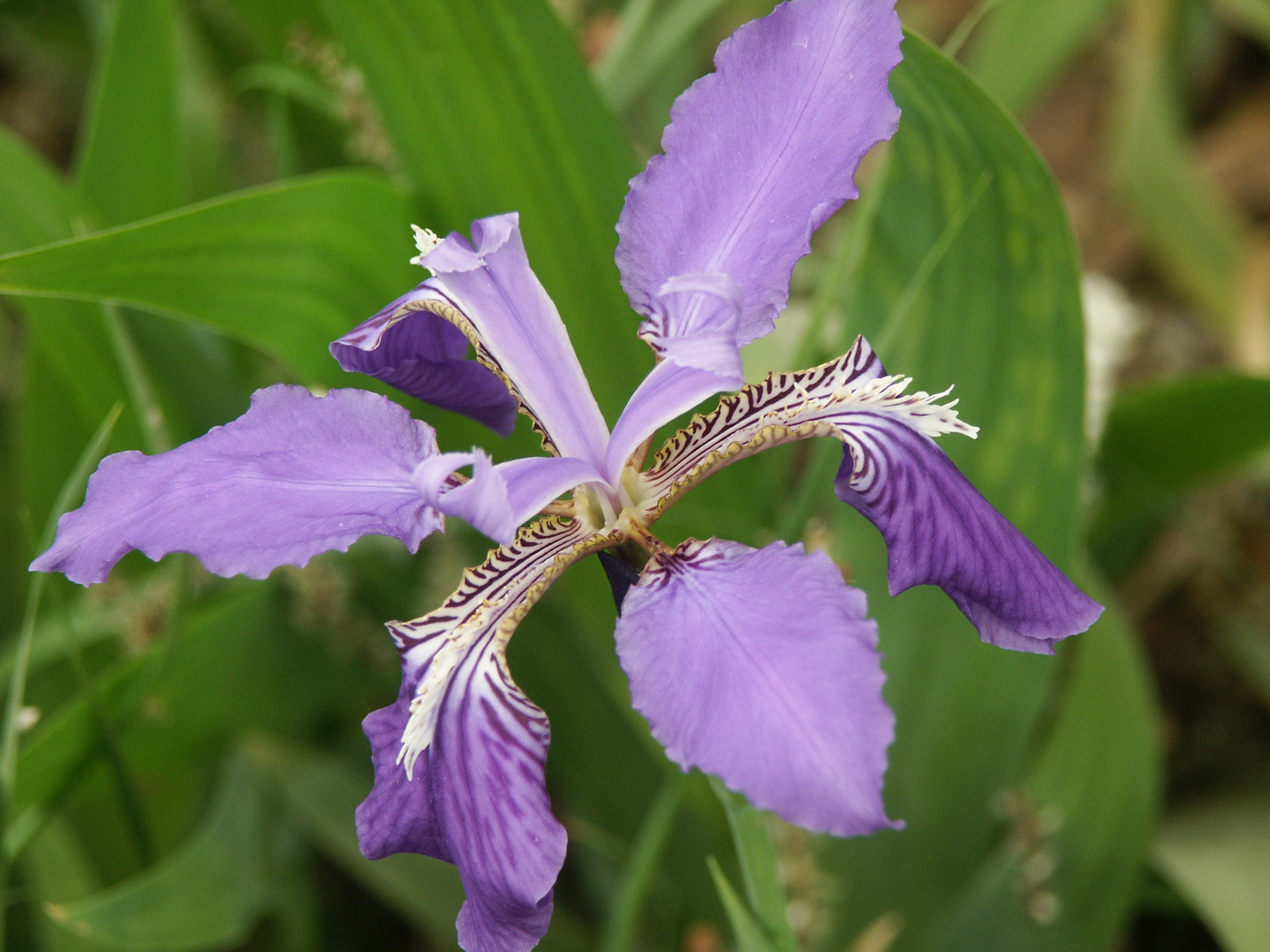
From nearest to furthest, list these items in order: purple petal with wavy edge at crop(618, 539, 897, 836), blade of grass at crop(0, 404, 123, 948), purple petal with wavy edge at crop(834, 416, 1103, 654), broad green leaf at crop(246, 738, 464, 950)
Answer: purple petal with wavy edge at crop(618, 539, 897, 836) → purple petal with wavy edge at crop(834, 416, 1103, 654) → blade of grass at crop(0, 404, 123, 948) → broad green leaf at crop(246, 738, 464, 950)

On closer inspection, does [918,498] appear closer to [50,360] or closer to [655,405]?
[655,405]

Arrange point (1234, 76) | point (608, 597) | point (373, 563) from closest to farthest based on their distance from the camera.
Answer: point (608, 597), point (373, 563), point (1234, 76)

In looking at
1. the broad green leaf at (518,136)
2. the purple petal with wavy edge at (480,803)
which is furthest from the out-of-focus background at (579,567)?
the purple petal with wavy edge at (480,803)

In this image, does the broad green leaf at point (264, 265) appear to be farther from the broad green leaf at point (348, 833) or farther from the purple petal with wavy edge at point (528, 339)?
the broad green leaf at point (348, 833)

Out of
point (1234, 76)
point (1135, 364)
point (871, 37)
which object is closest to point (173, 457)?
point (871, 37)

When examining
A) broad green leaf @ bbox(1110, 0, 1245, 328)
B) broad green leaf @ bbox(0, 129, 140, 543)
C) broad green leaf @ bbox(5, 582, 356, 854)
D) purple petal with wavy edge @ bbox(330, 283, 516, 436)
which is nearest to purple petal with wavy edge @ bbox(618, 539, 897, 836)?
purple petal with wavy edge @ bbox(330, 283, 516, 436)

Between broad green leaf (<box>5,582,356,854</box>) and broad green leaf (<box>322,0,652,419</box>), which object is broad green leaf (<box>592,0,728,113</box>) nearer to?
broad green leaf (<box>322,0,652,419</box>)

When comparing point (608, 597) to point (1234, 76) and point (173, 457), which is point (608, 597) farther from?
point (1234, 76)
